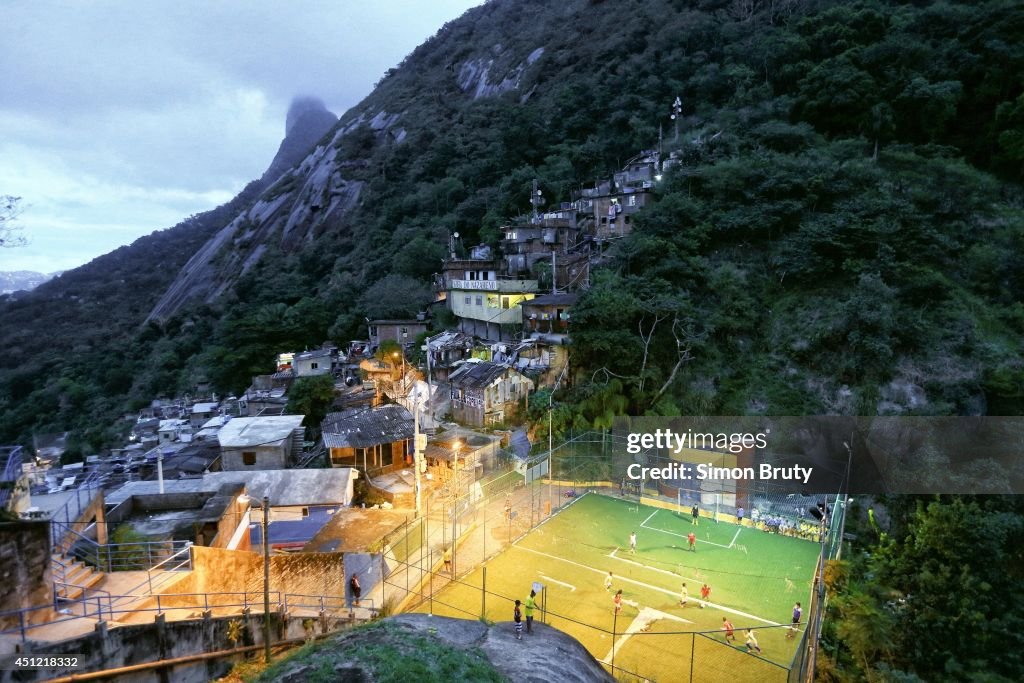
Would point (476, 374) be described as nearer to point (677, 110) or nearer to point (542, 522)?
point (542, 522)

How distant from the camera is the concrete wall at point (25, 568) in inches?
305

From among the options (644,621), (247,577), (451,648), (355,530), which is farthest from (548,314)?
(451,648)

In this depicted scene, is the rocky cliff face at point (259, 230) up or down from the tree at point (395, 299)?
up

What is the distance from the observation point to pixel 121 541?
1165cm

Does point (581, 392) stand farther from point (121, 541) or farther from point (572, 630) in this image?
point (121, 541)

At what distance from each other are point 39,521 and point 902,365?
110 feet

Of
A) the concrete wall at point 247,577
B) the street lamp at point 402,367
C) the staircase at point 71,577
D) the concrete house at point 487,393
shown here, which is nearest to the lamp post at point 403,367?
the street lamp at point 402,367

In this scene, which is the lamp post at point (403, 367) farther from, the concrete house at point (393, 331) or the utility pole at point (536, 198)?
the utility pole at point (536, 198)

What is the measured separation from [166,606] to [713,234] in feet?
113

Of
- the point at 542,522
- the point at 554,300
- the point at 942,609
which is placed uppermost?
the point at 554,300

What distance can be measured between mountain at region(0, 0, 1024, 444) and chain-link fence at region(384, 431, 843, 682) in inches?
151

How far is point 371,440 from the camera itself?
21484 millimetres

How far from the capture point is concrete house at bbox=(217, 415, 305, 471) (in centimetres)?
2152

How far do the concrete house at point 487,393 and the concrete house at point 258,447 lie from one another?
338 inches
